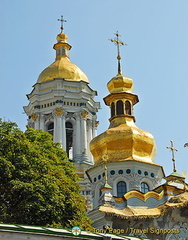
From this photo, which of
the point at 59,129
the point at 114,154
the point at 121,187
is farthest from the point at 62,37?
the point at 121,187

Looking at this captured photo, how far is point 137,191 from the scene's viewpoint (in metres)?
26.3

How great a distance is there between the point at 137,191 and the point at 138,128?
17.7 ft

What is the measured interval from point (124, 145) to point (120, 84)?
5779 mm

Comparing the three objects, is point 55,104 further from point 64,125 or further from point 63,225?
point 63,225

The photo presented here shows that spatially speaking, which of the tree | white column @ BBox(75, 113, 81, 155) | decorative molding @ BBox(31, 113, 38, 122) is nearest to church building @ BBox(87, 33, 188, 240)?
the tree

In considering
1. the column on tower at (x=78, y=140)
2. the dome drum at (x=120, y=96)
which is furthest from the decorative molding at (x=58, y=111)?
the dome drum at (x=120, y=96)

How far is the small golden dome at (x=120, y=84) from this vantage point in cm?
3334

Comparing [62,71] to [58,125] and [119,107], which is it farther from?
[119,107]

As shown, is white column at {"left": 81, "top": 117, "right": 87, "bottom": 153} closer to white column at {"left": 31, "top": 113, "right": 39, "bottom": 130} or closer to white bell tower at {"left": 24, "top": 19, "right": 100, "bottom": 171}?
white bell tower at {"left": 24, "top": 19, "right": 100, "bottom": 171}

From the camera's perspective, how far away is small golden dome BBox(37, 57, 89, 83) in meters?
41.5

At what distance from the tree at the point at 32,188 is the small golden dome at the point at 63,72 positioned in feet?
73.0

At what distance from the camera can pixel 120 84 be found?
3334 centimetres

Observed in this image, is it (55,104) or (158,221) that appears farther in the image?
(55,104)

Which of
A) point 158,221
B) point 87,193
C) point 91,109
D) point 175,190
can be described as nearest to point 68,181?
point 158,221
